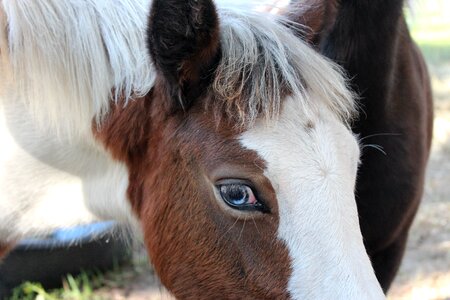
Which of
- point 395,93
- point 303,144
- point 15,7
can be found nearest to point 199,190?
point 303,144

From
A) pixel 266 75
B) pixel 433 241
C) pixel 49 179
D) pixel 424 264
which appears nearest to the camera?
pixel 266 75

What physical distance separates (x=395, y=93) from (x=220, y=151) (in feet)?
4.22

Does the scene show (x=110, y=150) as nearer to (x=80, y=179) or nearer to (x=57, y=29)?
(x=80, y=179)

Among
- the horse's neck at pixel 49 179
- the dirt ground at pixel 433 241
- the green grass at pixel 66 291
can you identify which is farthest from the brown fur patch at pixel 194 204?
the dirt ground at pixel 433 241

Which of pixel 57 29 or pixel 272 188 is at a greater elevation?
pixel 57 29

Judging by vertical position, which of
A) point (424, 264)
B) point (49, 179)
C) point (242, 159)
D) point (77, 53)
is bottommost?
point (424, 264)

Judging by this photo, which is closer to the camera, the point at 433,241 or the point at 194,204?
the point at 194,204

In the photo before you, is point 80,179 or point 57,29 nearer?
point 57,29

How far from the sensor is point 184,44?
1.83 metres

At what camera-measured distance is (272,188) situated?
1.79 m

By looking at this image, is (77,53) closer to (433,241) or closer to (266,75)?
(266,75)

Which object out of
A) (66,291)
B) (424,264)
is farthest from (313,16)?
(424,264)

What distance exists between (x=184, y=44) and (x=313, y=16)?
20.2 inches

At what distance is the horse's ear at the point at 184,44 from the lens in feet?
5.77
